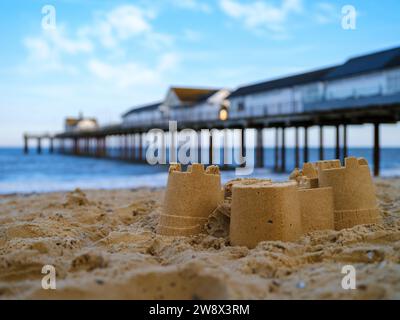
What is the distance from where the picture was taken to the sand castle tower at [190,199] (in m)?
5.61

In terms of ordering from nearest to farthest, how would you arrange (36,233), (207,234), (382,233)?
(382,233) < (207,234) < (36,233)

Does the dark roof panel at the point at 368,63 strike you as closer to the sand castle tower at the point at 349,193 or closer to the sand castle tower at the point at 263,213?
the sand castle tower at the point at 349,193

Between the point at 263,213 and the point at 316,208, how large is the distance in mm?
1031

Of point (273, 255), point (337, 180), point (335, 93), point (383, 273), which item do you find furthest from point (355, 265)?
point (335, 93)

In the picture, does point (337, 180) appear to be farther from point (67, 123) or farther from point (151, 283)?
point (67, 123)

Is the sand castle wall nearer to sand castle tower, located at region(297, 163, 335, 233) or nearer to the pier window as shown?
sand castle tower, located at region(297, 163, 335, 233)

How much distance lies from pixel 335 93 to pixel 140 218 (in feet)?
71.9

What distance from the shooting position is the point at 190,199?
562 centimetres

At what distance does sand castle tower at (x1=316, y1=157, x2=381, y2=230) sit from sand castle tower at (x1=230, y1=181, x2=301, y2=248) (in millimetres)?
1001

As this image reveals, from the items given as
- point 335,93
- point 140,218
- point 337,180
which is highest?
point 335,93

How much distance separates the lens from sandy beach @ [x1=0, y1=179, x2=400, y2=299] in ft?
11.2

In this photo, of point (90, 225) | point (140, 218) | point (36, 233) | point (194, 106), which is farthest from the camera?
point (194, 106)

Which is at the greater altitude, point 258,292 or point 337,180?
point 337,180

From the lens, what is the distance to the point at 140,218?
748 centimetres
